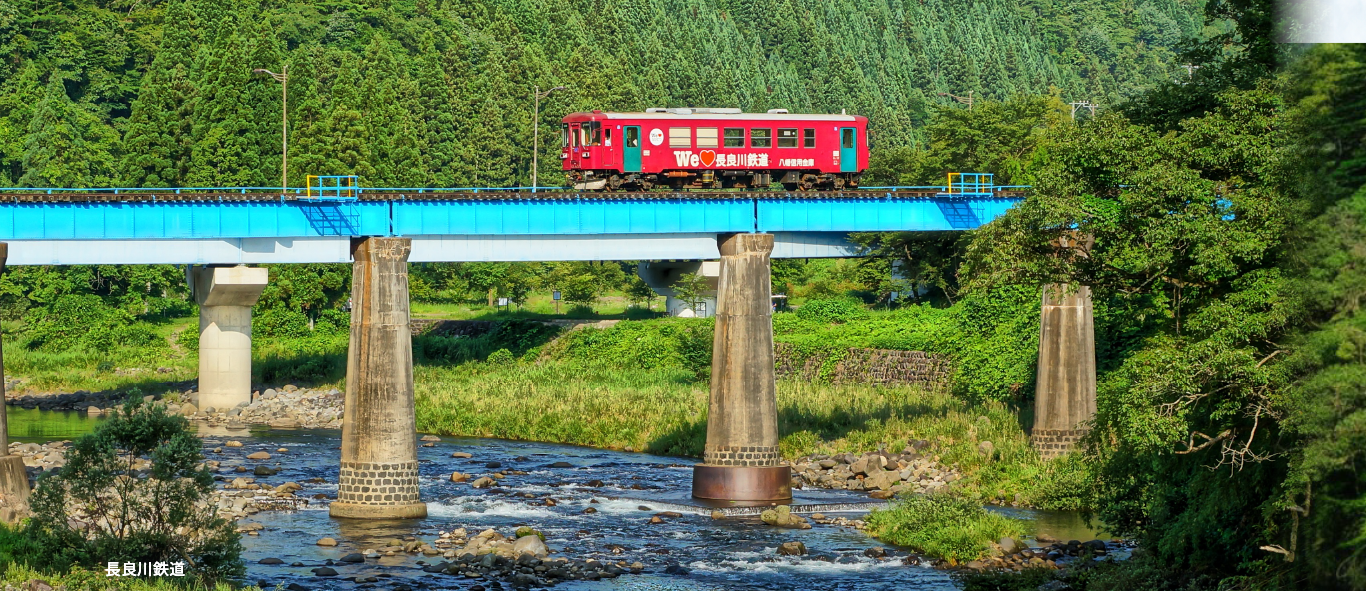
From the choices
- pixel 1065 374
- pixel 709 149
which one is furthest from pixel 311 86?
pixel 1065 374

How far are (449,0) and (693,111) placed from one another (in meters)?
116

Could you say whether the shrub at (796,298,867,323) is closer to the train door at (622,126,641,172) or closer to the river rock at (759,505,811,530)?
the train door at (622,126,641,172)

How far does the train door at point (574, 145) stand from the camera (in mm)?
59219

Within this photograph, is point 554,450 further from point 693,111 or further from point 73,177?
point 73,177

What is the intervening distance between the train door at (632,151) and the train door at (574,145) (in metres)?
2.27

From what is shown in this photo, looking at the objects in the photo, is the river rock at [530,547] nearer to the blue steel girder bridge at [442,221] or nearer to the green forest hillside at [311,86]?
the blue steel girder bridge at [442,221]

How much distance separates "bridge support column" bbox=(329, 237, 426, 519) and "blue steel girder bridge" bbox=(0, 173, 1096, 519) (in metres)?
0.04

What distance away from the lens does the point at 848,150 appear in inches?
2422

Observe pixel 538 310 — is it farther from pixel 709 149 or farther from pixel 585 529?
pixel 585 529

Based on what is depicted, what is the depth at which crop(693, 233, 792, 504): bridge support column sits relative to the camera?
44656 mm

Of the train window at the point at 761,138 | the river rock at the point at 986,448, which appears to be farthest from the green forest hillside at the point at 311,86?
the river rock at the point at 986,448

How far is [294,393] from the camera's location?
70.5 m

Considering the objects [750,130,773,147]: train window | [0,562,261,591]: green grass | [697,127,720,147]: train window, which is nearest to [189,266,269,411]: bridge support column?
[697,127,720,147]: train window

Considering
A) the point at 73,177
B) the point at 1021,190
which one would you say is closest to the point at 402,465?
the point at 1021,190
